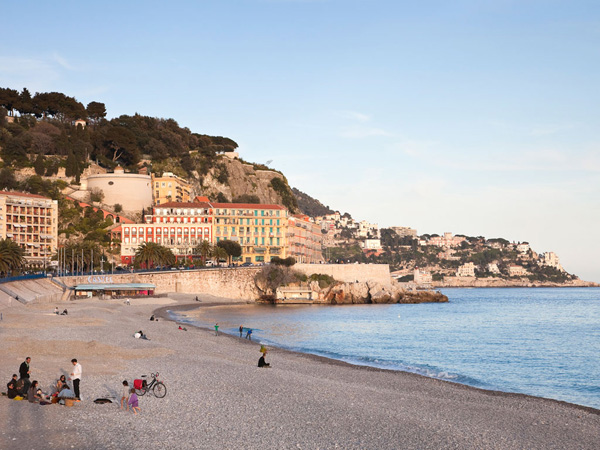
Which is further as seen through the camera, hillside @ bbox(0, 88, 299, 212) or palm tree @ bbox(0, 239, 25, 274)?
hillside @ bbox(0, 88, 299, 212)

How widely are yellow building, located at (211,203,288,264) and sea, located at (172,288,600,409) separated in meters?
45.7

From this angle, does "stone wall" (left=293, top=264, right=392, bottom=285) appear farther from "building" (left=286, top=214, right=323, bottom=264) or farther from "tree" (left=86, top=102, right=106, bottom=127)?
"tree" (left=86, top=102, right=106, bottom=127)

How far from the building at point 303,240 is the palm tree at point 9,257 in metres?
66.7

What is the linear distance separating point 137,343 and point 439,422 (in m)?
26.7

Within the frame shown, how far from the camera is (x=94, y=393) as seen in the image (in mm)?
25406

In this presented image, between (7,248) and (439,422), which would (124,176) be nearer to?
(7,248)

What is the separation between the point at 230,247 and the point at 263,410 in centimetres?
10866

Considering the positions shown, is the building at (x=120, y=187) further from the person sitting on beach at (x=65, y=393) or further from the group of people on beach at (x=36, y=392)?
the person sitting on beach at (x=65, y=393)

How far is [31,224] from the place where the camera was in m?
123

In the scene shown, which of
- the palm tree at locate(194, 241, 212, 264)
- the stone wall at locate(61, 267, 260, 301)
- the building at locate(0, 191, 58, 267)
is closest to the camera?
the stone wall at locate(61, 267, 260, 301)

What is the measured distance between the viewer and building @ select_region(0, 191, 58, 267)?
118 metres

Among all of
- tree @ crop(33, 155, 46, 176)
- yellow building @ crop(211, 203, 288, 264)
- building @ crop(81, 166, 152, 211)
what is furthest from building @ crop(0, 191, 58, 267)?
yellow building @ crop(211, 203, 288, 264)

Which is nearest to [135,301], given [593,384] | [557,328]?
[557,328]

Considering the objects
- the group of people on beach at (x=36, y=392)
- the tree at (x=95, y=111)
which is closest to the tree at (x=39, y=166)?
the tree at (x=95, y=111)
